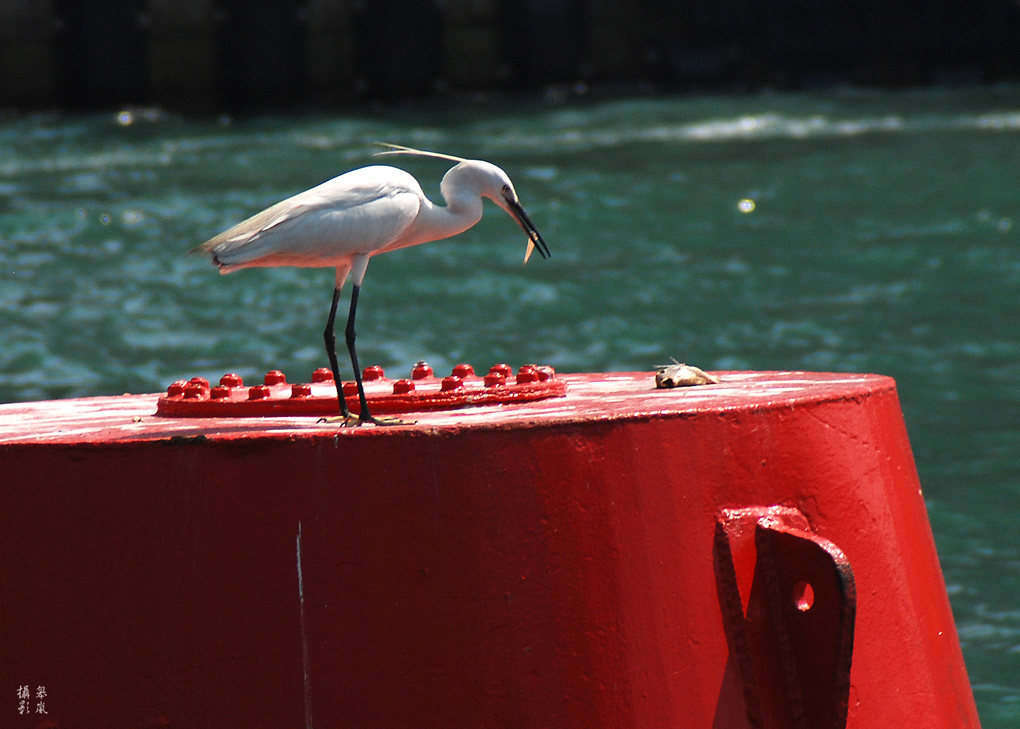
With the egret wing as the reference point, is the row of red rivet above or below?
below

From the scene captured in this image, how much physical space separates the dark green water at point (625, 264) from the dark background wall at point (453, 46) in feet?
1.49

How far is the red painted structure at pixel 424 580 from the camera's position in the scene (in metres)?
2.92

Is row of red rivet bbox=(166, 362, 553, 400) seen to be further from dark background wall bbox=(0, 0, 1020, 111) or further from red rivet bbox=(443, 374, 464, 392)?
dark background wall bbox=(0, 0, 1020, 111)

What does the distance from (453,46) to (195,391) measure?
1458cm

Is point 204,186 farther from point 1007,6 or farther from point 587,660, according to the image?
point 587,660

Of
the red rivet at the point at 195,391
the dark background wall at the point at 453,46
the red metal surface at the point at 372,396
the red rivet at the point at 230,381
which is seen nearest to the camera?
the red metal surface at the point at 372,396

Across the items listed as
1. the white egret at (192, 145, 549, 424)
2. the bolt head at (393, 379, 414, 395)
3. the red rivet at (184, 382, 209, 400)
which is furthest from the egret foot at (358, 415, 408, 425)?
the red rivet at (184, 382, 209, 400)

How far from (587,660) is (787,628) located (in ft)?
1.72

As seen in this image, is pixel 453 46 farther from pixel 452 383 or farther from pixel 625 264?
pixel 452 383

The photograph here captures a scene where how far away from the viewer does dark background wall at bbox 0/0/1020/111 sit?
17.3 m

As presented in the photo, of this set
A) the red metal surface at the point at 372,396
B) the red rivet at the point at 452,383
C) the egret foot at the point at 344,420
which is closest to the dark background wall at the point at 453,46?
the red metal surface at the point at 372,396

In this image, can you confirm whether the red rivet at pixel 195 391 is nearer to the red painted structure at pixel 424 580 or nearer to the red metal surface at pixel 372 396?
the red metal surface at pixel 372 396

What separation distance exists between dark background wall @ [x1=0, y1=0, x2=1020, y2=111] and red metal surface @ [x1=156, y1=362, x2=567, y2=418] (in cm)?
1420

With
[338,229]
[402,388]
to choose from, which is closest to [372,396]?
[402,388]
